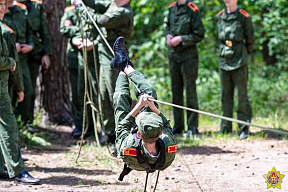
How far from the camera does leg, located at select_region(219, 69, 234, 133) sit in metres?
6.71

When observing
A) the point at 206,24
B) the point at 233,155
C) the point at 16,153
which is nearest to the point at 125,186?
the point at 16,153

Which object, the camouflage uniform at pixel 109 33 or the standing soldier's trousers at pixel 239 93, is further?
the standing soldier's trousers at pixel 239 93

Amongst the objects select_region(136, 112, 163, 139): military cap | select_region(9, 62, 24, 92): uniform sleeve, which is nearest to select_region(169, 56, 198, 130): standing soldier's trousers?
select_region(9, 62, 24, 92): uniform sleeve

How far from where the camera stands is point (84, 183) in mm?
4617

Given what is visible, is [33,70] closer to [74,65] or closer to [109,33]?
[74,65]

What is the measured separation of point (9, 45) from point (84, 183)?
180 cm

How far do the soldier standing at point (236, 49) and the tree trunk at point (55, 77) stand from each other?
9.56ft

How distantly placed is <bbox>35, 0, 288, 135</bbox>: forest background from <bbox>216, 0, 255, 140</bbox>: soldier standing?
0.99 m

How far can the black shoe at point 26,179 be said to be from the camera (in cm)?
451

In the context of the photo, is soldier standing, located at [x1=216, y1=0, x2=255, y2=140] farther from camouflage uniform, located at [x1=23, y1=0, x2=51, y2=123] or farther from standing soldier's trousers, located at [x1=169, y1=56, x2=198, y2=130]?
camouflage uniform, located at [x1=23, y1=0, x2=51, y2=123]

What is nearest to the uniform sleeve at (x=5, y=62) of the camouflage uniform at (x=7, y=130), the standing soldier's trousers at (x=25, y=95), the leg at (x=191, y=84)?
the camouflage uniform at (x=7, y=130)

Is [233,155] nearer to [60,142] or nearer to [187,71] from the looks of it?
[187,71]

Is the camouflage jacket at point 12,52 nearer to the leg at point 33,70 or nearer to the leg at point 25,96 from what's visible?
the leg at point 25,96

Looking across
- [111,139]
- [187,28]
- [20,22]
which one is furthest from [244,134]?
[20,22]
